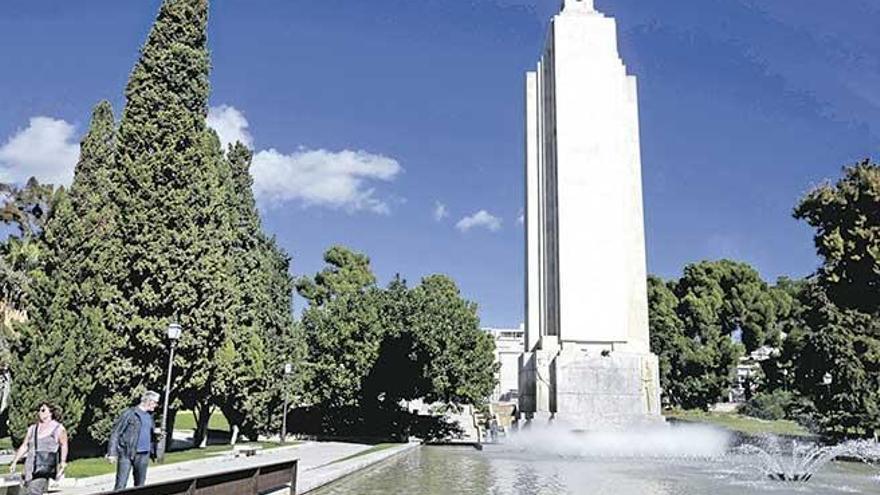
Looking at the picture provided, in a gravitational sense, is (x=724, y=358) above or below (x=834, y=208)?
below

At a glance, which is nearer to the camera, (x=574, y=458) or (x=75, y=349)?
(x=75, y=349)

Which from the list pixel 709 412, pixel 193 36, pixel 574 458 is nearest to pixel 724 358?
pixel 709 412

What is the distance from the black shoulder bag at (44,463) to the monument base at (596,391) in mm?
16065

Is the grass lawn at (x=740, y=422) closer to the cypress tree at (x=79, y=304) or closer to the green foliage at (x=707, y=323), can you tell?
the green foliage at (x=707, y=323)

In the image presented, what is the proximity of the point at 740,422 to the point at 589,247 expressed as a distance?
1875 centimetres

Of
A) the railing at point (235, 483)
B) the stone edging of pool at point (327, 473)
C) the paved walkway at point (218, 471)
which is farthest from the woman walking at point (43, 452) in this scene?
the stone edging of pool at point (327, 473)

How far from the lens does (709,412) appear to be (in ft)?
139

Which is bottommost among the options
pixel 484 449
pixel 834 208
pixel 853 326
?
pixel 484 449

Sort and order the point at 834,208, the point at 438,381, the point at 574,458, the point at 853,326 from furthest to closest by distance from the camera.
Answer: the point at 438,381 < the point at 834,208 < the point at 853,326 < the point at 574,458

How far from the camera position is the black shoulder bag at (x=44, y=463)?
6.75 metres

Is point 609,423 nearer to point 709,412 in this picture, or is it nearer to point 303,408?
point 303,408

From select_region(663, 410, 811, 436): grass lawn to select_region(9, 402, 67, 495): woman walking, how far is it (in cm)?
2948

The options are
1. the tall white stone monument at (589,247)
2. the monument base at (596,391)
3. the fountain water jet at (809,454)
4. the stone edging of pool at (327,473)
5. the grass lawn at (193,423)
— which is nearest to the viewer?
the stone edging of pool at (327,473)

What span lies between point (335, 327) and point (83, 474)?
19284mm
